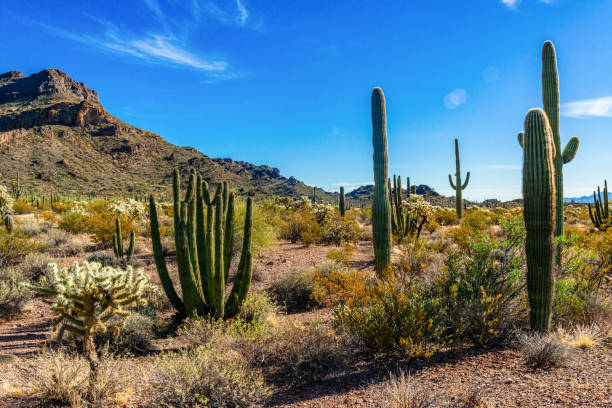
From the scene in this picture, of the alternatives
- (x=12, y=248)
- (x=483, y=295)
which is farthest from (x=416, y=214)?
(x=12, y=248)

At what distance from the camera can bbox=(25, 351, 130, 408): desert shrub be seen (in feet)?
13.2

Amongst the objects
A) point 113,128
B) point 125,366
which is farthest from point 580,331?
point 113,128

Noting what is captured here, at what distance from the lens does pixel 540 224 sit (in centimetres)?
538

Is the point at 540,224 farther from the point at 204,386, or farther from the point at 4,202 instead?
the point at 4,202

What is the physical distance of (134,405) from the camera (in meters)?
4.16

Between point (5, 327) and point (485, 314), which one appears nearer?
point (485, 314)

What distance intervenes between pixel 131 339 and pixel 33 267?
651 cm

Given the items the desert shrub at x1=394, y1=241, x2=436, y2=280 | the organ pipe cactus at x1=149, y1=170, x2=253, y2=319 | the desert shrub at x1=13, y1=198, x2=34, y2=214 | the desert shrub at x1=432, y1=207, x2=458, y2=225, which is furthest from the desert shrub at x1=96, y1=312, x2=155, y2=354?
the desert shrub at x1=13, y1=198, x2=34, y2=214

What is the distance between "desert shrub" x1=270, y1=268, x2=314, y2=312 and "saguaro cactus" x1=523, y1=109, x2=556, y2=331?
4.88 metres

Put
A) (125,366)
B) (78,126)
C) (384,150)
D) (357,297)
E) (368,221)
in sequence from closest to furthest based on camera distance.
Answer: (125,366)
(357,297)
(384,150)
(368,221)
(78,126)

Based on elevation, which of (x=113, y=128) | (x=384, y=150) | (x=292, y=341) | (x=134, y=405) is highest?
(x=113, y=128)

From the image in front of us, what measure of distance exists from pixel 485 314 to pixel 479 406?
5.53 feet

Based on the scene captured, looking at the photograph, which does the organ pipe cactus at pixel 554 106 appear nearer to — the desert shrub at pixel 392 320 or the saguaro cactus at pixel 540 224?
the saguaro cactus at pixel 540 224

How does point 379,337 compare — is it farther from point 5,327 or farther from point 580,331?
point 5,327
